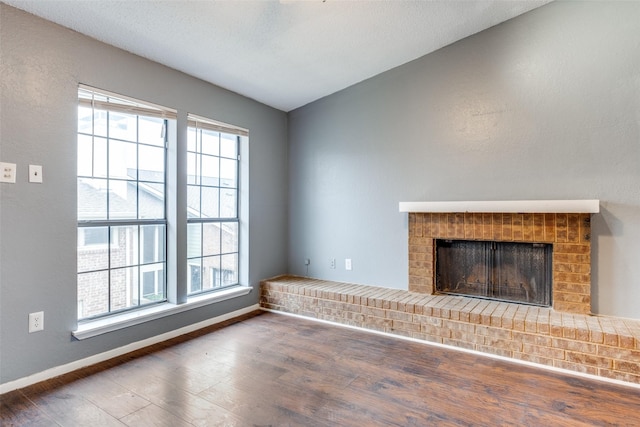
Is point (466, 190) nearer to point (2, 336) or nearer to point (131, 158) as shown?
point (131, 158)

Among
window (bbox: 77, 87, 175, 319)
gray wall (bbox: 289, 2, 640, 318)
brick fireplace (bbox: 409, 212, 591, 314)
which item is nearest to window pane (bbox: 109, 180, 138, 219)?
window (bbox: 77, 87, 175, 319)

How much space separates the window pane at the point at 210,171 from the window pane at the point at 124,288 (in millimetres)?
1079

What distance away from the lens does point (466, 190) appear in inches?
129

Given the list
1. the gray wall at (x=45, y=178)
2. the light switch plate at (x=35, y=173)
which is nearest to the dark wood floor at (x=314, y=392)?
the gray wall at (x=45, y=178)

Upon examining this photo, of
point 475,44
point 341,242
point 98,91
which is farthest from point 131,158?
point 475,44

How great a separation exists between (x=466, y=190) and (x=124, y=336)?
126 inches

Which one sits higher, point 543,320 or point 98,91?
point 98,91

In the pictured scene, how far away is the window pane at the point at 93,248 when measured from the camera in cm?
258

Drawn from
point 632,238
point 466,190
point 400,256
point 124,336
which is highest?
point 466,190

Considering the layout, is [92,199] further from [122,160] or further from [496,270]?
[496,270]

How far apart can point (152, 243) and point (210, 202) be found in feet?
2.37

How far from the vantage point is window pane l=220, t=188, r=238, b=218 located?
12.1 ft

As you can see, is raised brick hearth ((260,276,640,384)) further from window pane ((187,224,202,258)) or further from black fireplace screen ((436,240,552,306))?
window pane ((187,224,202,258))

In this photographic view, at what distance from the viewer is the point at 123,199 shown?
282cm
